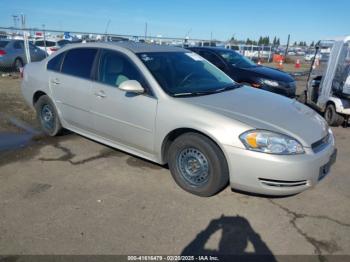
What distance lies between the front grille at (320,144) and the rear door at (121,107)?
1.80 meters

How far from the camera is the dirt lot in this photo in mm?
3070

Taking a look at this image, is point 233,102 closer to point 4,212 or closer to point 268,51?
point 4,212

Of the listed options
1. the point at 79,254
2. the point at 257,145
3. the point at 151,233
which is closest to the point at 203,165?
the point at 257,145

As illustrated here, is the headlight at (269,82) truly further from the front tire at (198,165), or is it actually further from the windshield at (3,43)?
the windshield at (3,43)

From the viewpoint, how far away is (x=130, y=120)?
4.39 metres

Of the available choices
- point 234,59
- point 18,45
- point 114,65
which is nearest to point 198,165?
point 114,65

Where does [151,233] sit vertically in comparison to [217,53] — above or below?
below

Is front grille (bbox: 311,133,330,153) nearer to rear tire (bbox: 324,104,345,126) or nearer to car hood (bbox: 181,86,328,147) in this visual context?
car hood (bbox: 181,86,328,147)

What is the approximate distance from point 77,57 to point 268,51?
25.4 metres

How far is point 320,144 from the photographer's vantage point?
3.79 meters

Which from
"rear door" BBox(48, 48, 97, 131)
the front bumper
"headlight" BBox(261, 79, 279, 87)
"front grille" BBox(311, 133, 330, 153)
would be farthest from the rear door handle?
"headlight" BBox(261, 79, 279, 87)

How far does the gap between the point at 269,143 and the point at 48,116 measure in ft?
12.9

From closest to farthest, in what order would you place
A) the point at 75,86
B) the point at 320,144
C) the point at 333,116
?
1. the point at 320,144
2. the point at 75,86
3. the point at 333,116

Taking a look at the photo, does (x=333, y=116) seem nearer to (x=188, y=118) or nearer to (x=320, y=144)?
(x=320, y=144)
